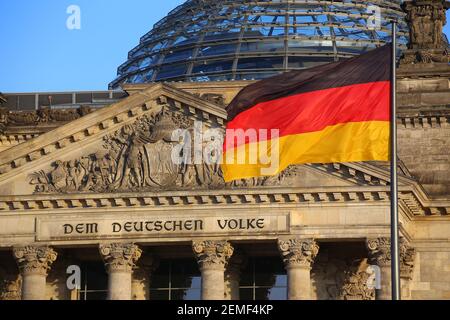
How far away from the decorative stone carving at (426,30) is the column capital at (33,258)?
22.0 m

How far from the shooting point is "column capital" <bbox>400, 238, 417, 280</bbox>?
293 ft

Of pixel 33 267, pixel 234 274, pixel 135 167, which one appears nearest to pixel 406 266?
pixel 234 274

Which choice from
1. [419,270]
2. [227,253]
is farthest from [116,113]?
[419,270]

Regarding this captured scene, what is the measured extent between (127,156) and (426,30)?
61.6 feet

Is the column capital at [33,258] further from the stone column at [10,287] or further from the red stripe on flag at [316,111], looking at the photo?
the red stripe on flag at [316,111]

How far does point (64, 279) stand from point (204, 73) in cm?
2108

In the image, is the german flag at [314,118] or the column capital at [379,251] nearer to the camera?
the german flag at [314,118]

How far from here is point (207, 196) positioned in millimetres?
89312

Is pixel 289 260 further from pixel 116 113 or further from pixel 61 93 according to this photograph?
pixel 61 93

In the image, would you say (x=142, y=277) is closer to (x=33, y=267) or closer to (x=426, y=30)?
(x=33, y=267)

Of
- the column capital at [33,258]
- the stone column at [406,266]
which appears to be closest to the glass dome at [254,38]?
the stone column at [406,266]

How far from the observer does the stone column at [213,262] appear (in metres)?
88.9
